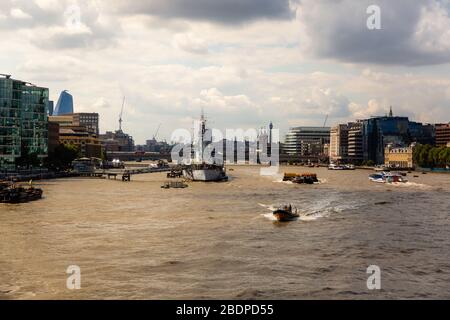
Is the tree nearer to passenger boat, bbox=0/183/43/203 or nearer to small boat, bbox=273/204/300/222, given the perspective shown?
passenger boat, bbox=0/183/43/203

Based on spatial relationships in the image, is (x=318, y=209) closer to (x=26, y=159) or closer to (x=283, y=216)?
(x=283, y=216)

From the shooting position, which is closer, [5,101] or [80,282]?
[80,282]

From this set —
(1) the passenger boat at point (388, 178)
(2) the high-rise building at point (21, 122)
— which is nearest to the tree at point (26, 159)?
(2) the high-rise building at point (21, 122)

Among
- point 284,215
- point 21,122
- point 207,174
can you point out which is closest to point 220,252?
point 284,215
